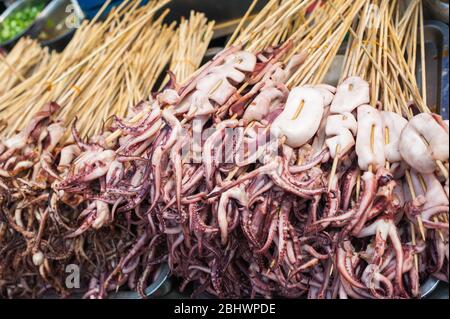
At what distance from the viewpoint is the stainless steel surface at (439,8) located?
184 cm

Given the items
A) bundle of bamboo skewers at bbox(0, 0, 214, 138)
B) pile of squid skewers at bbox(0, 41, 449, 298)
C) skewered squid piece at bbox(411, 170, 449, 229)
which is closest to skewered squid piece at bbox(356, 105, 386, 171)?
pile of squid skewers at bbox(0, 41, 449, 298)

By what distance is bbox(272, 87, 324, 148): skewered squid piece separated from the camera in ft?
4.25

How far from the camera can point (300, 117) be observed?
1.32 metres

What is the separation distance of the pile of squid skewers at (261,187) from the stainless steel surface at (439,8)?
2.11 ft

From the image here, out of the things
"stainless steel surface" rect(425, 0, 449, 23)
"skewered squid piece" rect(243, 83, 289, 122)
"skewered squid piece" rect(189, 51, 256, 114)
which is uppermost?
"stainless steel surface" rect(425, 0, 449, 23)

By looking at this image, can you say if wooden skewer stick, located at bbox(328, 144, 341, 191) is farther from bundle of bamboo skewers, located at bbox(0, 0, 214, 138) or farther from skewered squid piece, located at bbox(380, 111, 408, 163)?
bundle of bamboo skewers, located at bbox(0, 0, 214, 138)

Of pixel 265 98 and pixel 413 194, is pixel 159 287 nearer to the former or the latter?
pixel 265 98

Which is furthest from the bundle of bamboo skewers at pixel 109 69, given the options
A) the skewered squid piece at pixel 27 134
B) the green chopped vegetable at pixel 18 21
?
the green chopped vegetable at pixel 18 21

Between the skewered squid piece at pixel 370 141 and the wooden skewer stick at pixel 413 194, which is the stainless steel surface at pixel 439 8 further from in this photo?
the wooden skewer stick at pixel 413 194

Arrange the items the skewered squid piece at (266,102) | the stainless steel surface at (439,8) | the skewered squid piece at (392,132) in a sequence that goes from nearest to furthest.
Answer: the skewered squid piece at (392,132)
the skewered squid piece at (266,102)
the stainless steel surface at (439,8)

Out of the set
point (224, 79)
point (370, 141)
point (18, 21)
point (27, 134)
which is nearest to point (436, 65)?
point (370, 141)

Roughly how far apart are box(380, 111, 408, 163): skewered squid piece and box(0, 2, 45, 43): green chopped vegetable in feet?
8.13

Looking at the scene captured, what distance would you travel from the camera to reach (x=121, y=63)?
2.15 meters

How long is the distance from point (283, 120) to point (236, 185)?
0.22 metres
